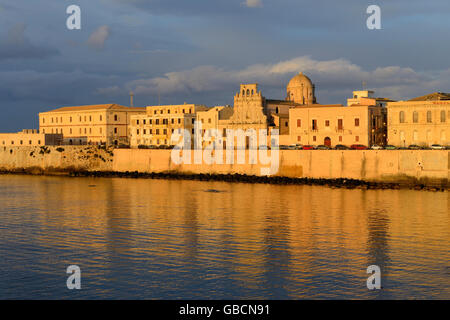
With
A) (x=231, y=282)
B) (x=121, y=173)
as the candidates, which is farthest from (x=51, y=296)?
(x=121, y=173)

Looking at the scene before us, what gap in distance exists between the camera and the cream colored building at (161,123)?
9481cm

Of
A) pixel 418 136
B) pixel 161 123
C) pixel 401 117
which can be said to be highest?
pixel 161 123

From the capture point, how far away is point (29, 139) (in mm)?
98188

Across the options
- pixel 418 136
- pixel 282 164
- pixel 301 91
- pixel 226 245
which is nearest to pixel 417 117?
pixel 418 136

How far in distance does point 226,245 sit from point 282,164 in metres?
36.6

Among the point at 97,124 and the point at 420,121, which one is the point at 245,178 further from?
the point at 97,124

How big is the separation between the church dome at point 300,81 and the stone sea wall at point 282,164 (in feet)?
107

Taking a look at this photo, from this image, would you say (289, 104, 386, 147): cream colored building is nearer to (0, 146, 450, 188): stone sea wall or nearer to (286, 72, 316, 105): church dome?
(0, 146, 450, 188): stone sea wall

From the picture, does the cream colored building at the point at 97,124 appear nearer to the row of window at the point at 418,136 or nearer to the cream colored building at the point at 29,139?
the cream colored building at the point at 29,139

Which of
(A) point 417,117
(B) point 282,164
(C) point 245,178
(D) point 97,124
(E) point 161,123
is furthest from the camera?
(D) point 97,124

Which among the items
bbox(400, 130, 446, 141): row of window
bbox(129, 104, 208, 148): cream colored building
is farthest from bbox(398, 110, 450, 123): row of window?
bbox(129, 104, 208, 148): cream colored building

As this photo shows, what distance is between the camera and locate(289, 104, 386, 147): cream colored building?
7381 cm
